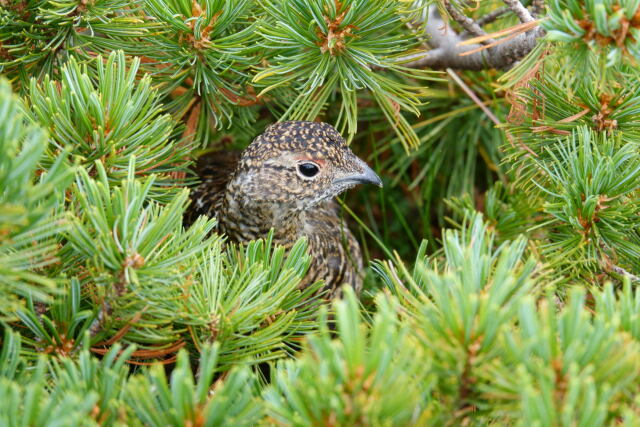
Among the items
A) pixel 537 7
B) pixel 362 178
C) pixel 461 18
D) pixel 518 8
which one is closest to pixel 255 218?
pixel 362 178

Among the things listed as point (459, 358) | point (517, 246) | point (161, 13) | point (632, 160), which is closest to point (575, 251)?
point (632, 160)

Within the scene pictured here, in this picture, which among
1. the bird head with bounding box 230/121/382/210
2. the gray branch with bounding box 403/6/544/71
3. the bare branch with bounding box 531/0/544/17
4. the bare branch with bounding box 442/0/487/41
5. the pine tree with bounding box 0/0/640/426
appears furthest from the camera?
the gray branch with bounding box 403/6/544/71

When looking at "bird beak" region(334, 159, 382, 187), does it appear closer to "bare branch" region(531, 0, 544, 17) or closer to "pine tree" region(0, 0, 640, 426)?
"pine tree" region(0, 0, 640, 426)

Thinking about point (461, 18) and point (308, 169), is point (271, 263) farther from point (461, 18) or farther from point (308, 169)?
point (461, 18)

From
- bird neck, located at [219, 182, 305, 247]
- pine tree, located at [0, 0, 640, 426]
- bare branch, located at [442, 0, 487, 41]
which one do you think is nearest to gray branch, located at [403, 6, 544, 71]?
pine tree, located at [0, 0, 640, 426]

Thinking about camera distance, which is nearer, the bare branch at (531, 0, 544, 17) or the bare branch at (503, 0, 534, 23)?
the bare branch at (503, 0, 534, 23)

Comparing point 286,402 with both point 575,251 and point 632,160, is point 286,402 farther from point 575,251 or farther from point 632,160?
point 632,160
